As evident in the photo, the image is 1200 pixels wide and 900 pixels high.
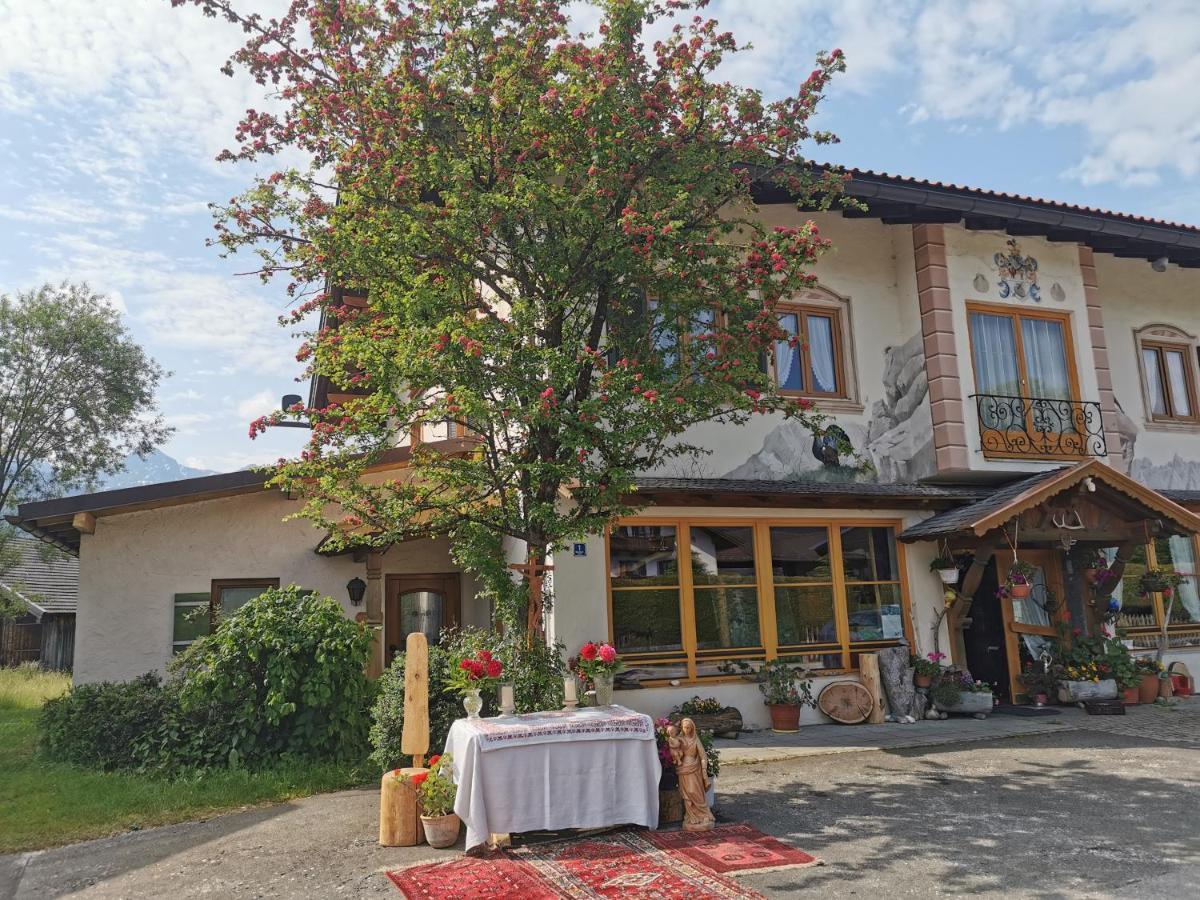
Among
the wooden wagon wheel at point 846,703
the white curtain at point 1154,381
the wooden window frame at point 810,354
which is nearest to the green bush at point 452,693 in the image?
the wooden wagon wheel at point 846,703

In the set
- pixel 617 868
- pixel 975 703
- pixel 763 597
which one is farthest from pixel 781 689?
pixel 617 868

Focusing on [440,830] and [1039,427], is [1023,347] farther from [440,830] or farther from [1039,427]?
[440,830]

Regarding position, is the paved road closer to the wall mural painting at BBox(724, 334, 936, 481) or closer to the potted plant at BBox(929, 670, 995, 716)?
the potted plant at BBox(929, 670, 995, 716)

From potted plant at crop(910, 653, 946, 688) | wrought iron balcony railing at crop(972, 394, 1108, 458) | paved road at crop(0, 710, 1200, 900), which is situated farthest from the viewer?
wrought iron balcony railing at crop(972, 394, 1108, 458)

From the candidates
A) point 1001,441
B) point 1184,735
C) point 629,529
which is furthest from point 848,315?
point 1184,735

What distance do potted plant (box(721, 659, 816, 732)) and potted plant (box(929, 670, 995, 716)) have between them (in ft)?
5.33

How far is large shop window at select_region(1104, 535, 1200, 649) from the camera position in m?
13.1

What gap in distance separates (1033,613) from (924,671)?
8.18 feet

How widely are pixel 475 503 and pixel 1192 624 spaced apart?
458 inches

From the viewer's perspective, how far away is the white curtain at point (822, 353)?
12000 mm

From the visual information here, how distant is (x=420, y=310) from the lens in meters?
7.68

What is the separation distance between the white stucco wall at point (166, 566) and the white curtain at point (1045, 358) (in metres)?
10.0

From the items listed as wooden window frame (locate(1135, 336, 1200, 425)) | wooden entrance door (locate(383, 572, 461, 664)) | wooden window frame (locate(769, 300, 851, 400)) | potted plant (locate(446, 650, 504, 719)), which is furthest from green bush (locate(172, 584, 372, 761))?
wooden window frame (locate(1135, 336, 1200, 425))

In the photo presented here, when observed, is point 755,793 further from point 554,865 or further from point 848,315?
point 848,315
